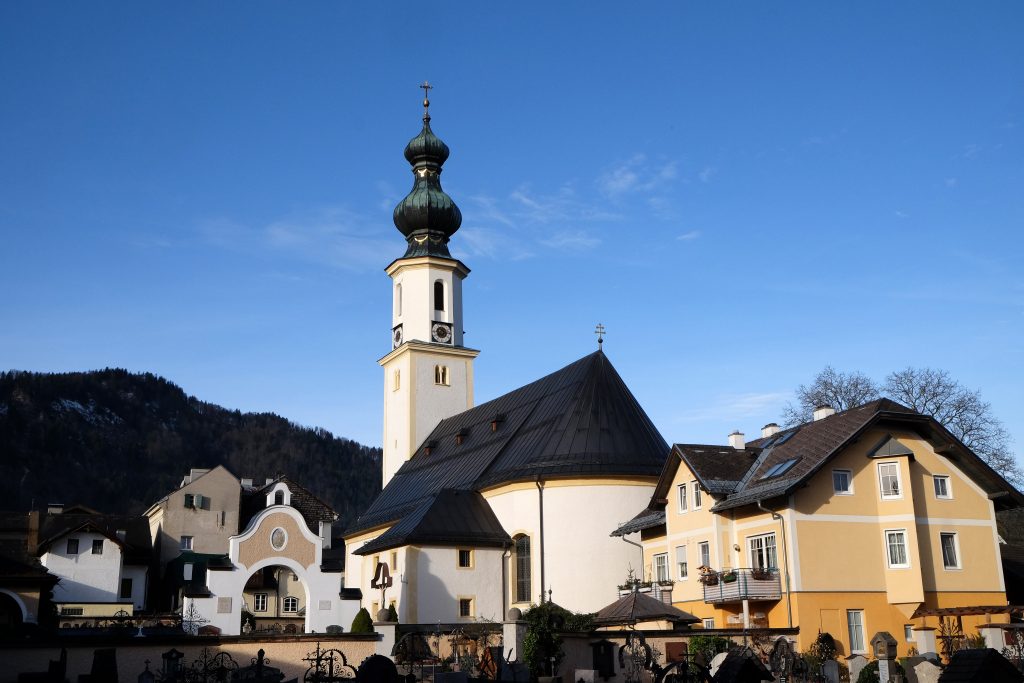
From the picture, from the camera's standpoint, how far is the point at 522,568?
40.0 metres

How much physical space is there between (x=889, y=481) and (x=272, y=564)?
66.1 ft

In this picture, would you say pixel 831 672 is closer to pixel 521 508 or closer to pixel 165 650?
pixel 165 650

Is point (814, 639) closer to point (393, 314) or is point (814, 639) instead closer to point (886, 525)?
point (886, 525)

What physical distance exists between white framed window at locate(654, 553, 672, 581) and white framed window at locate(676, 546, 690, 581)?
2.51 feet

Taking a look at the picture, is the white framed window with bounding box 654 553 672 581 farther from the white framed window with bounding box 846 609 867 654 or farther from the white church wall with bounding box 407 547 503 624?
the white church wall with bounding box 407 547 503 624

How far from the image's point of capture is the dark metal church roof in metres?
39.8

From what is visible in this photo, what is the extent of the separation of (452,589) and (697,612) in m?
11.6

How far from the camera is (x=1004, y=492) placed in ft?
97.4

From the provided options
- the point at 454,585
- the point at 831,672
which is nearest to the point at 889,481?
the point at 831,672

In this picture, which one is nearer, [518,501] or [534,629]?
[534,629]

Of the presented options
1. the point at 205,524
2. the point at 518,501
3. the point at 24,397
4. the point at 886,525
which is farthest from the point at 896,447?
the point at 24,397

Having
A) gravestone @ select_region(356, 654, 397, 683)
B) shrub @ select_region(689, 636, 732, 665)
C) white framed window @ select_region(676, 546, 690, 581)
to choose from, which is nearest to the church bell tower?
white framed window @ select_region(676, 546, 690, 581)

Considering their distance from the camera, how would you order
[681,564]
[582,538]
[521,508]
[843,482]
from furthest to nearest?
1. [521,508]
2. [582,538]
3. [681,564]
4. [843,482]

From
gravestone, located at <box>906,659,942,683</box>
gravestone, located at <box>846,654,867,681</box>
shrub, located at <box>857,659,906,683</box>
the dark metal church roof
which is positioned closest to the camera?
gravestone, located at <box>906,659,942,683</box>
